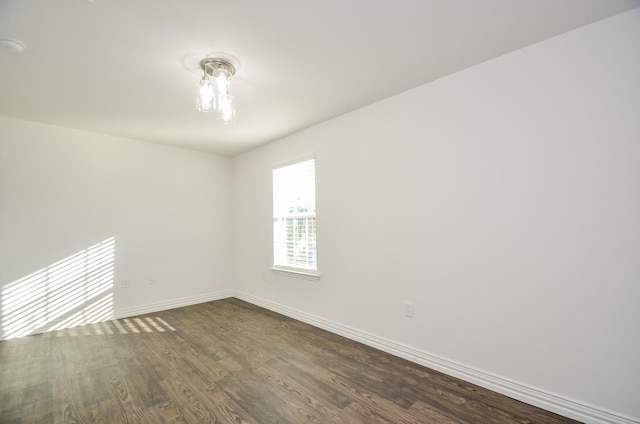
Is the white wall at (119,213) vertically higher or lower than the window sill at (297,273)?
higher

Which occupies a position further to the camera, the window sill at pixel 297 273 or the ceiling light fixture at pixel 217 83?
the window sill at pixel 297 273

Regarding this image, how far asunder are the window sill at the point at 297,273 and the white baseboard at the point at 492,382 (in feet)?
1.69

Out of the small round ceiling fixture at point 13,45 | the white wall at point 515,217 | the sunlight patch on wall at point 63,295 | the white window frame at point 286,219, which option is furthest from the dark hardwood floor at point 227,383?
the small round ceiling fixture at point 13,45

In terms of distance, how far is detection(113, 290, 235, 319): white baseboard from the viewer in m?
3.91

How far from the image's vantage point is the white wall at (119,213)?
3297 millimetres

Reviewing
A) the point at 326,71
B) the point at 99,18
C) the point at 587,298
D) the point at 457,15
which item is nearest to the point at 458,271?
the point at 587,298

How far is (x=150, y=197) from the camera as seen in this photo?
4.23 m

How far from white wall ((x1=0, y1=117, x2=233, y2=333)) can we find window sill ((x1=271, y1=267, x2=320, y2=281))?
142 centimetres

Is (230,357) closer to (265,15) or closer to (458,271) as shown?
(458,271)

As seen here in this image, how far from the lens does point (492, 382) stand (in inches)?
82.0

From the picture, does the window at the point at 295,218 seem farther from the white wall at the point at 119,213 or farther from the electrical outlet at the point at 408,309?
the white wall at the point at 119,213

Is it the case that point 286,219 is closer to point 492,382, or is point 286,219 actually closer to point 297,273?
point 297,273

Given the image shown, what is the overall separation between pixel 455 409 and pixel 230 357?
1.91 meters

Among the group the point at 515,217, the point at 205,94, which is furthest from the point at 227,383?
the point at 515,217
